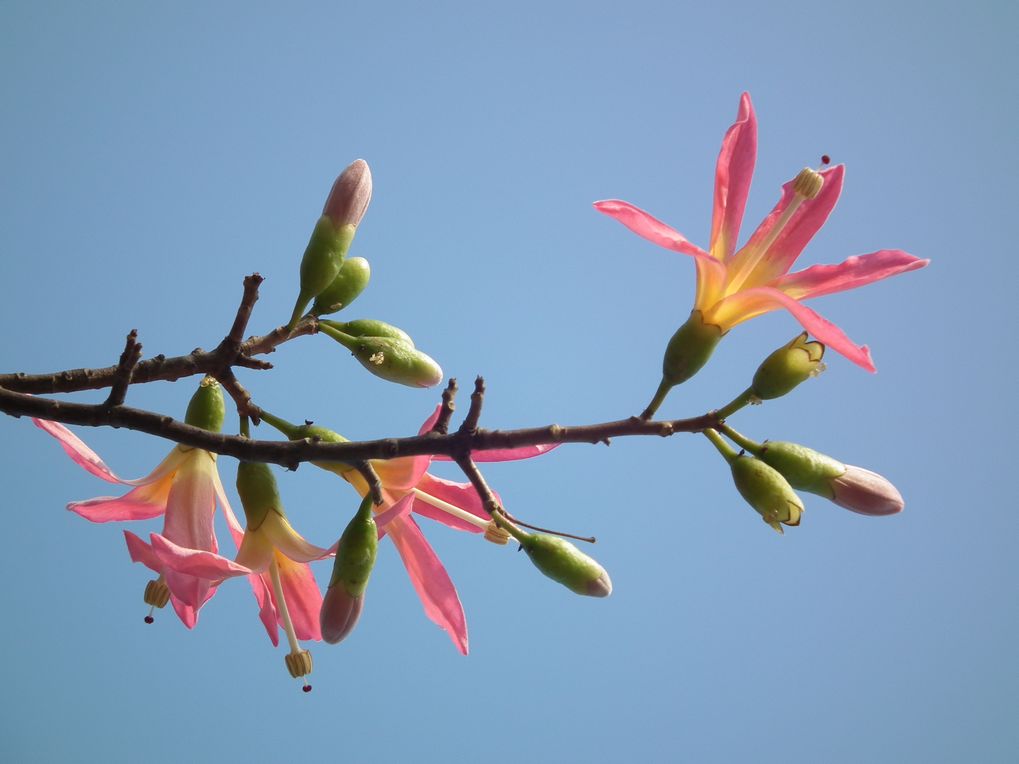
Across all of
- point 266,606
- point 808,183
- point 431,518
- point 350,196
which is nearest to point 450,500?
point 431,518

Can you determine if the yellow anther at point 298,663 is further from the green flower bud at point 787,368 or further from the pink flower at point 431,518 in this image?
the green flower bud at point 787,368

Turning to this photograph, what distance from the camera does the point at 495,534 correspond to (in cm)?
90

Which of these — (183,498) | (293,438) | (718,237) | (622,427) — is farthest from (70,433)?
(718,237)

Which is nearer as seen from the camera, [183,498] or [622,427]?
A: [622,427]

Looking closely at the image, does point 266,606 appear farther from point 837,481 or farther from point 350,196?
point 837,481

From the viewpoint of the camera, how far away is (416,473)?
86cm

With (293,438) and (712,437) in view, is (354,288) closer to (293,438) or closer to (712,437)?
(293,438)

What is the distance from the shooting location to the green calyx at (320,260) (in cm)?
101

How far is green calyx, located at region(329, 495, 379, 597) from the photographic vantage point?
32.9 inches

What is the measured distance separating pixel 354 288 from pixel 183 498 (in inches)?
12.3

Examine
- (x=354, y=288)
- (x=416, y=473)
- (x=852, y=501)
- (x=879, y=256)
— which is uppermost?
(x=354, y=288)

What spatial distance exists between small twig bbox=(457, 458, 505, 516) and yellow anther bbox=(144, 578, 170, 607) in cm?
39

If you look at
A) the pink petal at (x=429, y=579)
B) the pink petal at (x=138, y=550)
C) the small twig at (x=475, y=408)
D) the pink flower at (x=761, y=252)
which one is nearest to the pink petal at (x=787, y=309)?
the pink flower at (x=761, y=252)

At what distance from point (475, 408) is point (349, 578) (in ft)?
0.65
